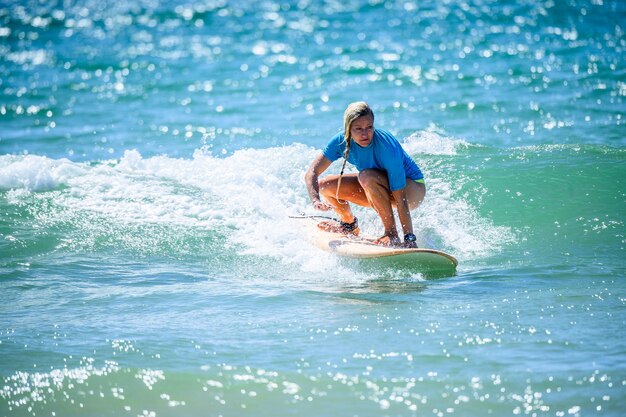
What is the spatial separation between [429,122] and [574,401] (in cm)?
919

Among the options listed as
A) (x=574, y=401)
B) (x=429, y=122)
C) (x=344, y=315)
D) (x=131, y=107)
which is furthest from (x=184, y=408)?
(x=131, y=107)

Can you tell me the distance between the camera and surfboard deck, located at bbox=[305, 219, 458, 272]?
6398 millimetres

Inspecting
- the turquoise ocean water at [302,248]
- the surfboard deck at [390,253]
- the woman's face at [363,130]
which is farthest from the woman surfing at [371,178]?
the turquoise ocean water at [302,248]

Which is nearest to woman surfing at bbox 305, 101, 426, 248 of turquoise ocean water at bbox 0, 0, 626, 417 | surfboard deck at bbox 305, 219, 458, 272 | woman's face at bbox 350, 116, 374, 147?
Result: woman's face at bbox 350, 116, 374, 147

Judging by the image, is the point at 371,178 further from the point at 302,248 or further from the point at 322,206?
the point at 302,248

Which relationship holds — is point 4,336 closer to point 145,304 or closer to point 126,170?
point 145,304

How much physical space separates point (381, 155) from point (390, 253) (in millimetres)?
813

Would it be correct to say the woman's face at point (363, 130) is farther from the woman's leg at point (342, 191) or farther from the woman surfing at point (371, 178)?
the woman's leg at point (342, 191)

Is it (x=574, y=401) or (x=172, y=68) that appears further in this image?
(x=172, y=68)

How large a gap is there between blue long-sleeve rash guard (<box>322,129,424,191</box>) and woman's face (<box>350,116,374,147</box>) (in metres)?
0.10

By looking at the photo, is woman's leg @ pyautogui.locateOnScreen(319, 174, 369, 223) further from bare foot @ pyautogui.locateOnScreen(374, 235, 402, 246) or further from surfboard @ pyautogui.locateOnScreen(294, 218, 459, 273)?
bare foot @ pyautogui.locateOnScreen(374, 235, 402, 246)

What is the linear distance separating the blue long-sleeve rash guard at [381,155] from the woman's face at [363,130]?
0.34 ft

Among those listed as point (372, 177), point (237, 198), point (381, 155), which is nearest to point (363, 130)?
point (381, 155)

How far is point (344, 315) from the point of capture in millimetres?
5578
